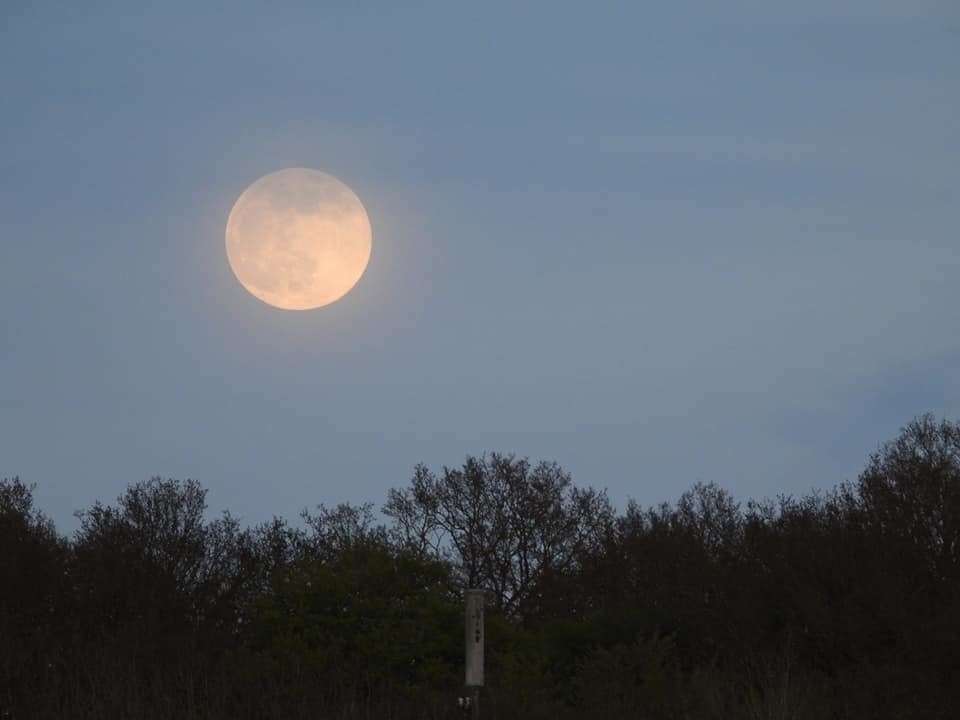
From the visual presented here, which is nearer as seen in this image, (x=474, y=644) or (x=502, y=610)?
(x=474, y=644)

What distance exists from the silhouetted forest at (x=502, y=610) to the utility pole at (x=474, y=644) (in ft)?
2.94

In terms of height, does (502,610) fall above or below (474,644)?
above

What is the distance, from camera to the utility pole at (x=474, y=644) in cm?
2028

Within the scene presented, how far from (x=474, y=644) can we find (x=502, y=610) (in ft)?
95.3

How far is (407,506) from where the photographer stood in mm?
55250

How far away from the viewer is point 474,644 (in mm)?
21250

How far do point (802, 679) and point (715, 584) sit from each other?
1415 cm

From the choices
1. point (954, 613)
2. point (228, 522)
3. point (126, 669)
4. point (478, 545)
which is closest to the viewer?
point (126, 669)

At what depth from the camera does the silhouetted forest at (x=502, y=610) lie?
773 inches

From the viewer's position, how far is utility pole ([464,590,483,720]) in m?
20.3

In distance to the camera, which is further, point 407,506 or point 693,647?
point 407,506

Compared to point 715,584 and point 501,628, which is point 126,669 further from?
point 715,584

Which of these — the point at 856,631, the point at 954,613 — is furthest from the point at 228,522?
the point at 954,613

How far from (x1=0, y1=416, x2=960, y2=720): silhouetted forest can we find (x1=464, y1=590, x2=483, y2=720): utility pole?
2.94 ft
